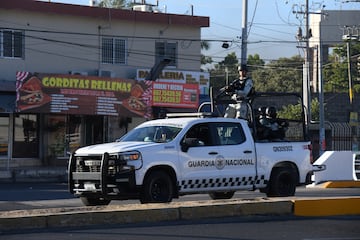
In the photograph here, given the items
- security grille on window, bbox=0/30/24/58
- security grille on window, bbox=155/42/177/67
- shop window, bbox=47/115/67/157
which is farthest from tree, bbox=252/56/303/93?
security grille on window, bbox=0/30/24/58

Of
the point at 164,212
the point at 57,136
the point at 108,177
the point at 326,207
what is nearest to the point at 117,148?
the point at 108,177

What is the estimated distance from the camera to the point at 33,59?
99.2 ft

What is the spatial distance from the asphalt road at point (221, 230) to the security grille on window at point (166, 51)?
77.4ft

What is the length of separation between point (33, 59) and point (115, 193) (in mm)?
19259

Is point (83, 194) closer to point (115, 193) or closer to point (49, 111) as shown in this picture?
point (115, 193)

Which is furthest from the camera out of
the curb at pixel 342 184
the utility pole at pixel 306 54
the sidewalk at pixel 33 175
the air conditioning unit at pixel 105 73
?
the utility pole at pixel 306 54

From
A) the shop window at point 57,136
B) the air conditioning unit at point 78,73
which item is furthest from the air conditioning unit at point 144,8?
the shop window at point 57,136

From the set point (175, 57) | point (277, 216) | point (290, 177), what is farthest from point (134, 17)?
point (277, 216)

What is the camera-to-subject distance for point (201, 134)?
44.7 feet

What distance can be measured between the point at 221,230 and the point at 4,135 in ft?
70.0

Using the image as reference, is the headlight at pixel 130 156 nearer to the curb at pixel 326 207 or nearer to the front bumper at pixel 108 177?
the front bumper at pixel 108 177

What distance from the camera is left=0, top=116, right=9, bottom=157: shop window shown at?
2933cm

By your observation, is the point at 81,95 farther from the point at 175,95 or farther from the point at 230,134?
the point at 230,134

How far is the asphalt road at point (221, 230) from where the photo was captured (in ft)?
30.5
